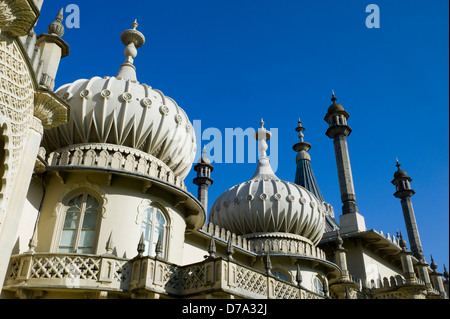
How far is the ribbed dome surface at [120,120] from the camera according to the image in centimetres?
1534

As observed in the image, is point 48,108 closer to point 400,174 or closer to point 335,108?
point 335,108

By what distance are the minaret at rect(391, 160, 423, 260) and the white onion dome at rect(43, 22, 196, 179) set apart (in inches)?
1109

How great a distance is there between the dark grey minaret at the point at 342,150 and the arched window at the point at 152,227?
18.9 m

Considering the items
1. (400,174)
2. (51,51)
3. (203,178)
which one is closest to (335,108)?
(400,174)

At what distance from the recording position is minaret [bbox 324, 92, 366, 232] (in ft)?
94.9

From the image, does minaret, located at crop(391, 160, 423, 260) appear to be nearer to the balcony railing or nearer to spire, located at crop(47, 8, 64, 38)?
the balcony railing

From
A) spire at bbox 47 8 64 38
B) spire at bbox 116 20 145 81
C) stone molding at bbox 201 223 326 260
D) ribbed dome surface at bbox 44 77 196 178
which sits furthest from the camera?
stone molding at bbox 201 223 326 260

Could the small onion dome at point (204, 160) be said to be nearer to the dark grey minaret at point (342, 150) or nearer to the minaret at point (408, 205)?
the dark grey minaret at point (342, 150)

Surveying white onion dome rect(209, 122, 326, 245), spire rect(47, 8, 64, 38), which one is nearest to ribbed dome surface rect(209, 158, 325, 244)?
white onion dome rect(209, 122, 326, 245)

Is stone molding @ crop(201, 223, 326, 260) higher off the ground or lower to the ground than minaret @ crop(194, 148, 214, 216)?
lower

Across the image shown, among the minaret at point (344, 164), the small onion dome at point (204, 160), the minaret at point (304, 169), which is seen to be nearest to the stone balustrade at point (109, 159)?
the minaret at point (344, 164)
